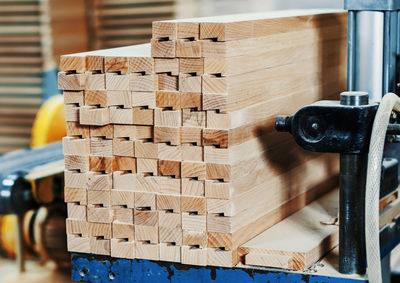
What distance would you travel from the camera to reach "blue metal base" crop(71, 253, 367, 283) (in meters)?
1.99

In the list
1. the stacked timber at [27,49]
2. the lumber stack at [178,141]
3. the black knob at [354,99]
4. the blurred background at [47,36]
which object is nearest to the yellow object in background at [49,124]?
the blurred background at [47,36]

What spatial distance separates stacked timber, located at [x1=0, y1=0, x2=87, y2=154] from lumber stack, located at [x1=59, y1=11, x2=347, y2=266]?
335 cm

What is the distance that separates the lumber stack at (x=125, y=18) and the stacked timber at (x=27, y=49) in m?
0.13

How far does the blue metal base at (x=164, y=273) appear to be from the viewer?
6.52 ft

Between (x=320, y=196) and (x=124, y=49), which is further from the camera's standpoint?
(x=320, y=196)

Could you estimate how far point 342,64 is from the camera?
2.89 meters

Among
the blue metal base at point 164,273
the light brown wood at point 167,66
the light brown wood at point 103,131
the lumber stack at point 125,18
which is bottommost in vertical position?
the blue metal base at point 164,273

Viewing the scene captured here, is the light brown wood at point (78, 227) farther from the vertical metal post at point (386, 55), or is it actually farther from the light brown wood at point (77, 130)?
the vertical metal post at point (386, 55)

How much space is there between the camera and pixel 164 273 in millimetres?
2113

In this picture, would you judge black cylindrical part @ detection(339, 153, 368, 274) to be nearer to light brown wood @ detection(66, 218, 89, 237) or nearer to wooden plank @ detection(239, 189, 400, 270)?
wooden plank @ detection(239, 189, 400, 270)

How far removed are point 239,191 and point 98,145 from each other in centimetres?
44

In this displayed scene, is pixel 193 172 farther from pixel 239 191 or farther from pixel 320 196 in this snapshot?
pixel 320 196

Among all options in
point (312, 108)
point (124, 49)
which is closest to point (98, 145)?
point (124, 49)

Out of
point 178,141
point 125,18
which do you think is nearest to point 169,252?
point 178,141
